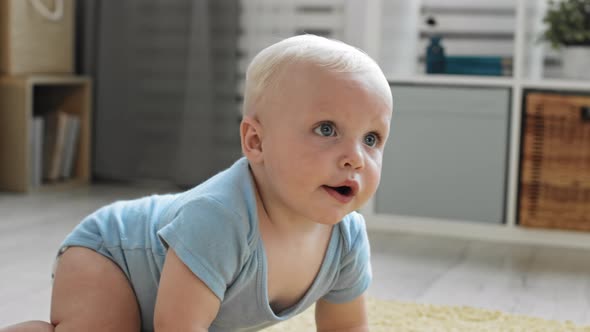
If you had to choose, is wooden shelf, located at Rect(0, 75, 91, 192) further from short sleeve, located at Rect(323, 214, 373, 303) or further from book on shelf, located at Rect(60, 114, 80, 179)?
short sleeve, located at Rect(323, 214, 373, 303)

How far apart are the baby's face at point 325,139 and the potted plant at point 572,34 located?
144 centimetres

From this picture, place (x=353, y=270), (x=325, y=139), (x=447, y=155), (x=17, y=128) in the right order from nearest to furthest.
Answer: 1. (x=325, y=139)
2. (x=353, y=270)
3. (x=447, y=155)
4. (x=17, y=128)

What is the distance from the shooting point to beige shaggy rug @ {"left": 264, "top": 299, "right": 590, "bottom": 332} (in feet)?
4.37

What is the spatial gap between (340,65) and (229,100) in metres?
1.96

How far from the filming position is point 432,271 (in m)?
1.81

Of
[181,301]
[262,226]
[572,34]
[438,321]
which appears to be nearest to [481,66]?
[572,34]

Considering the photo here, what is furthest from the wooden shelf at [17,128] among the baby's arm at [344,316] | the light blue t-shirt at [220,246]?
the baby's arm at [344,316]

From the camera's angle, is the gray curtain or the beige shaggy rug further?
the gray curtain

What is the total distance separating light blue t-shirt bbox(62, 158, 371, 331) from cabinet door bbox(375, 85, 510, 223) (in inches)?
47.1

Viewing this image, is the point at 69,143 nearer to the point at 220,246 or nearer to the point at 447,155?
the point at 447,155

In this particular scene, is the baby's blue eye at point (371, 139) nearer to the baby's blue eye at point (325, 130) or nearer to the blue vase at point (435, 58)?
the baby's blue eye at point (325, 130)

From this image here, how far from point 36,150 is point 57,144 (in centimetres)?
13

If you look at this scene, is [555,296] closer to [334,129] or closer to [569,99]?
[569,99]

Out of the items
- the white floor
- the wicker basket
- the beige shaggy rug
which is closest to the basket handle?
the white floor
